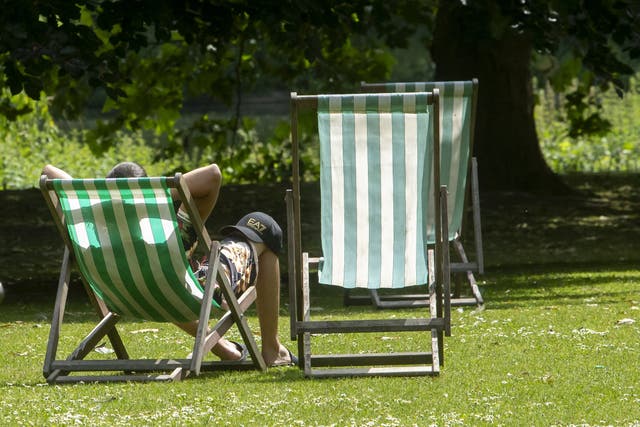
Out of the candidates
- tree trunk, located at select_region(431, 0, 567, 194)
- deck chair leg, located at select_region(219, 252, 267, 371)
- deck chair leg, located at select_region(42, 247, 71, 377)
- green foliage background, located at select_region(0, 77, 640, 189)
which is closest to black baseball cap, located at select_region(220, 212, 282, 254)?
deck chair leg, located at select_region(219, 252, 267, 371)

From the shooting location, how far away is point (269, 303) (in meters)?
5.86

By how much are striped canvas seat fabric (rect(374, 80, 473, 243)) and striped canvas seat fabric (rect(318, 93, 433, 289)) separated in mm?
1972

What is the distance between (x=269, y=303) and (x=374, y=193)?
69cm

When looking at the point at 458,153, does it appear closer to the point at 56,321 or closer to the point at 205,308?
the point at 205,308

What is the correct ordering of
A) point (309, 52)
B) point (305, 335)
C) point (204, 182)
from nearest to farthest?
point (204, 182) < point (305, 335) < point (309, 52)

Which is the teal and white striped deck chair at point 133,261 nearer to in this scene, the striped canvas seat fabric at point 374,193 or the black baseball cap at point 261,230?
the black baseball cap at point 261,230

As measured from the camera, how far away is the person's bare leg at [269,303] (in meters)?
5.84

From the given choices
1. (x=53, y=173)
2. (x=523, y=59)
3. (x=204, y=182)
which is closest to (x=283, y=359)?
(x=204, y=182)

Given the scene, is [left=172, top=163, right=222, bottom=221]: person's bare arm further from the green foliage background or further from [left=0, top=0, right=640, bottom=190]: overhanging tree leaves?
the green foliage background

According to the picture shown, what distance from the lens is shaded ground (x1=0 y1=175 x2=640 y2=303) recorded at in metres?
10.6

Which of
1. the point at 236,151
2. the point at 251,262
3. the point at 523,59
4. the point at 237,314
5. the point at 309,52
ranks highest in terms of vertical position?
the point at 309,52

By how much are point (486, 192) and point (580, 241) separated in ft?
6.84

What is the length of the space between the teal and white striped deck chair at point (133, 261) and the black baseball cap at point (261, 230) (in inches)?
14.8

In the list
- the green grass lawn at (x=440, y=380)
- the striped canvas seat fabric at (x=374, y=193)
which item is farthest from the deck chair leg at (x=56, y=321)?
the striped canvas seat fabric at (x=374, y=193)
